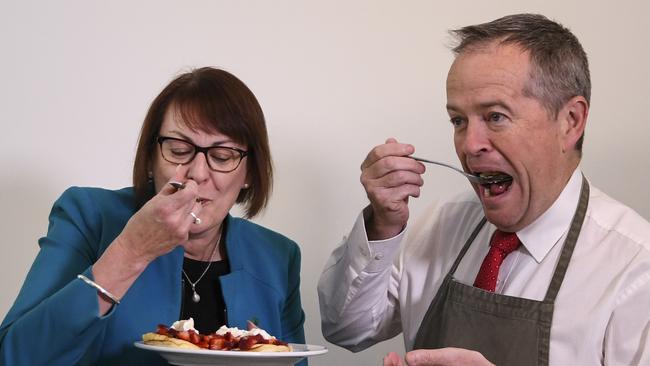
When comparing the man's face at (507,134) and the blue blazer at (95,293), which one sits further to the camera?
the man's face at (507,134)

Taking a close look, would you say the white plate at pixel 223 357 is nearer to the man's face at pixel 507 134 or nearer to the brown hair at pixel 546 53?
the man's face at pixel 507 134

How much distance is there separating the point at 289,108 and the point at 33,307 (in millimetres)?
921

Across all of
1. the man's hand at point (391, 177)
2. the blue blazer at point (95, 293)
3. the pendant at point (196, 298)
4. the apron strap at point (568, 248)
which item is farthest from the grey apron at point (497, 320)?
the pendant at point (196, 298)

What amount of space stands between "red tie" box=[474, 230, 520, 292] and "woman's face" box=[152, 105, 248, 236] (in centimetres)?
52

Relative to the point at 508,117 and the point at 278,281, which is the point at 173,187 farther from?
the point at 508,117

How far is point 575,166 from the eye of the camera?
72.9 inches

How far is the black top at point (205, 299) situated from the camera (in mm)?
1922

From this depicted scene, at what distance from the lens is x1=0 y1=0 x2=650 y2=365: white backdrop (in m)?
2.25

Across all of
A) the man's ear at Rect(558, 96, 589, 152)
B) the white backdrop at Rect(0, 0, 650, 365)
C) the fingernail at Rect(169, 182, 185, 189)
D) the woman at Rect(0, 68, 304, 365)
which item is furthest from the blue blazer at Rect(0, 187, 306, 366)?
the man's ear at Rect(558, 96, 589, 152)

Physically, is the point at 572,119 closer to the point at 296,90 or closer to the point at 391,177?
the point at 391,177

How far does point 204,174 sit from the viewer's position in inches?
71.8

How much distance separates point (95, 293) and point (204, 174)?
0.35 meters

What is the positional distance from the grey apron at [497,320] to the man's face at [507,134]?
0.10 m

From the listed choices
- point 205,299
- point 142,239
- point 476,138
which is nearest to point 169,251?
point 142,239
